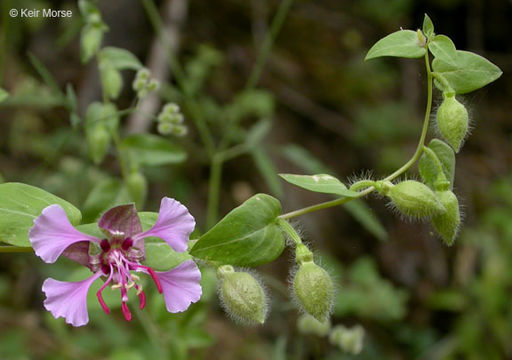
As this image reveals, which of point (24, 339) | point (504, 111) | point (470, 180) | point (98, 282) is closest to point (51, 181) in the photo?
point (24, 339)

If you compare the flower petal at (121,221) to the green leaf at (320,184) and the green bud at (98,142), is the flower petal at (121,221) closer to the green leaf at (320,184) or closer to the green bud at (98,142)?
the green leaf at (320,184)

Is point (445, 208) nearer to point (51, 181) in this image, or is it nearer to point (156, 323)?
point (156, 323)

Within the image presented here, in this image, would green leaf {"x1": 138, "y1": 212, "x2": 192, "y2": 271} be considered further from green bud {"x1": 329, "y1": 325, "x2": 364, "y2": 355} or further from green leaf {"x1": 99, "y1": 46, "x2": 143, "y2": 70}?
green bud {"x1": 329, "y1": 325, "x2": 364, "y2": 355}

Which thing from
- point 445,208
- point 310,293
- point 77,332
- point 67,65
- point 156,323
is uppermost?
point 445,208

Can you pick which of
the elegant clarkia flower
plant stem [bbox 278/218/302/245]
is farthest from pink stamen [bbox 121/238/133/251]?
plant stem [bbox 278/218/302/245]

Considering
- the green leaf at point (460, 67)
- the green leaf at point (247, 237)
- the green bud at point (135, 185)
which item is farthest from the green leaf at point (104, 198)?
the green leaf at point (460, 67)

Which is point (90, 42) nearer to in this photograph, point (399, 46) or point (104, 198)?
point (104, 198)
